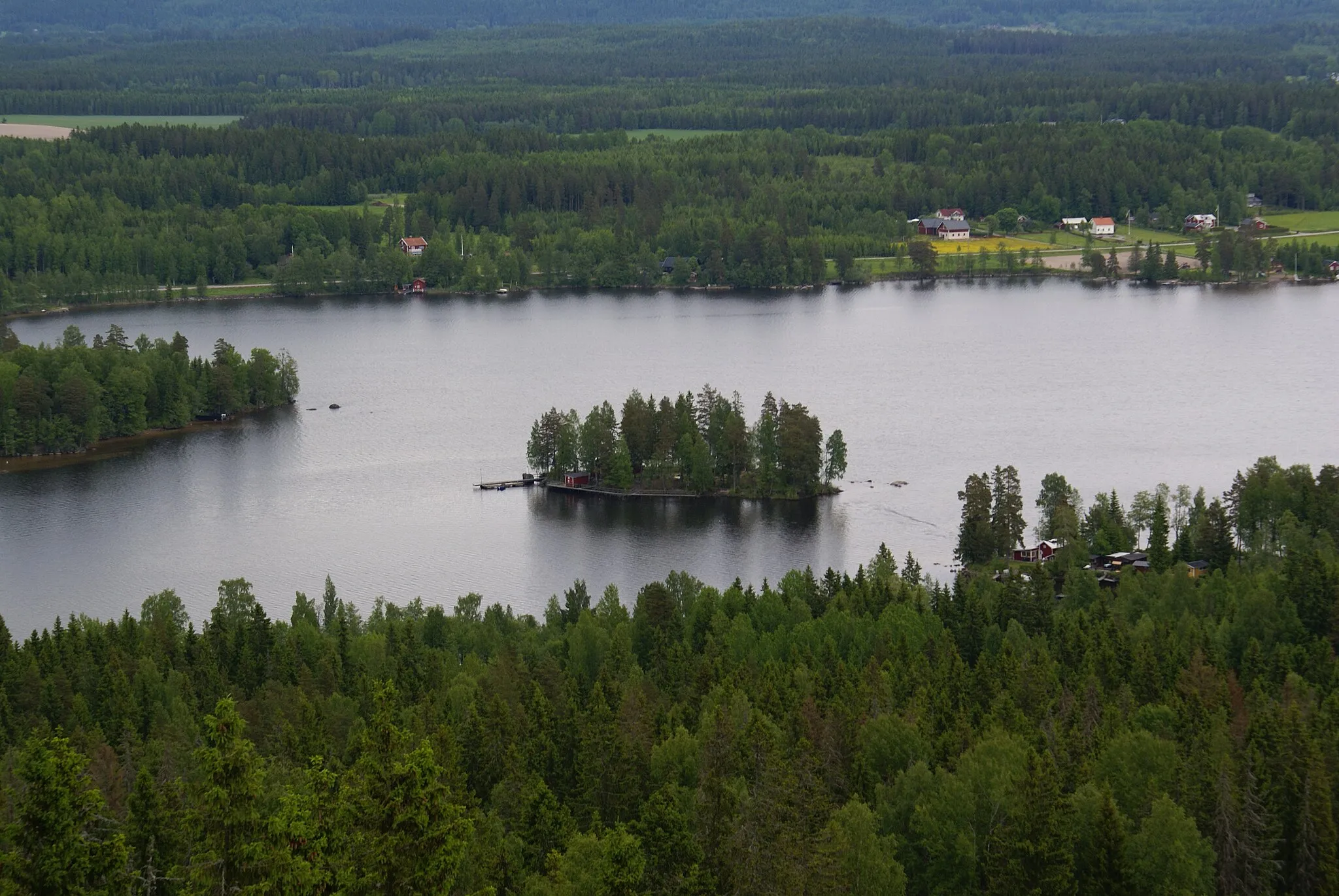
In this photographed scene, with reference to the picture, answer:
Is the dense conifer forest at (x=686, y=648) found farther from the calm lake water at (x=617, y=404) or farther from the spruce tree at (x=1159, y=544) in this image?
the calm lake water at (x=617, y=404)

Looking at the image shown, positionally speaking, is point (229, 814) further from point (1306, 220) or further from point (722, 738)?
point (1306, 220)

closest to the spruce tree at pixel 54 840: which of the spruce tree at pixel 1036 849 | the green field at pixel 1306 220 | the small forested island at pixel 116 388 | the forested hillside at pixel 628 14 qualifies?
the spruce tree at pixel 1036 849

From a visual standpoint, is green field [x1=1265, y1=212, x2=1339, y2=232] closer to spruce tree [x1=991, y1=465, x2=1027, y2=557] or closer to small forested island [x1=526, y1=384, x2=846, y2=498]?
small forested island [x1=526, y1=384, x2=846, y2=498]

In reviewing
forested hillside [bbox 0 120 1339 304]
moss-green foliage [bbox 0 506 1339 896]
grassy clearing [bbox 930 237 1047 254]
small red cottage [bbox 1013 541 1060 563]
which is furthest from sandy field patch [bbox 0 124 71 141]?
moss-green foliage [bbox 0 506 1339 896]

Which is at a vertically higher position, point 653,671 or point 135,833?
point 135,833

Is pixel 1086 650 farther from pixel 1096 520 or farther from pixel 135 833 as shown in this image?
pixel 135 833

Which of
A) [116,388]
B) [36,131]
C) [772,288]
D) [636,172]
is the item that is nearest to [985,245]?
[772,288]

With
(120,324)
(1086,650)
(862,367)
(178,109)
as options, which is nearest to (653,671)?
(1086,650)
